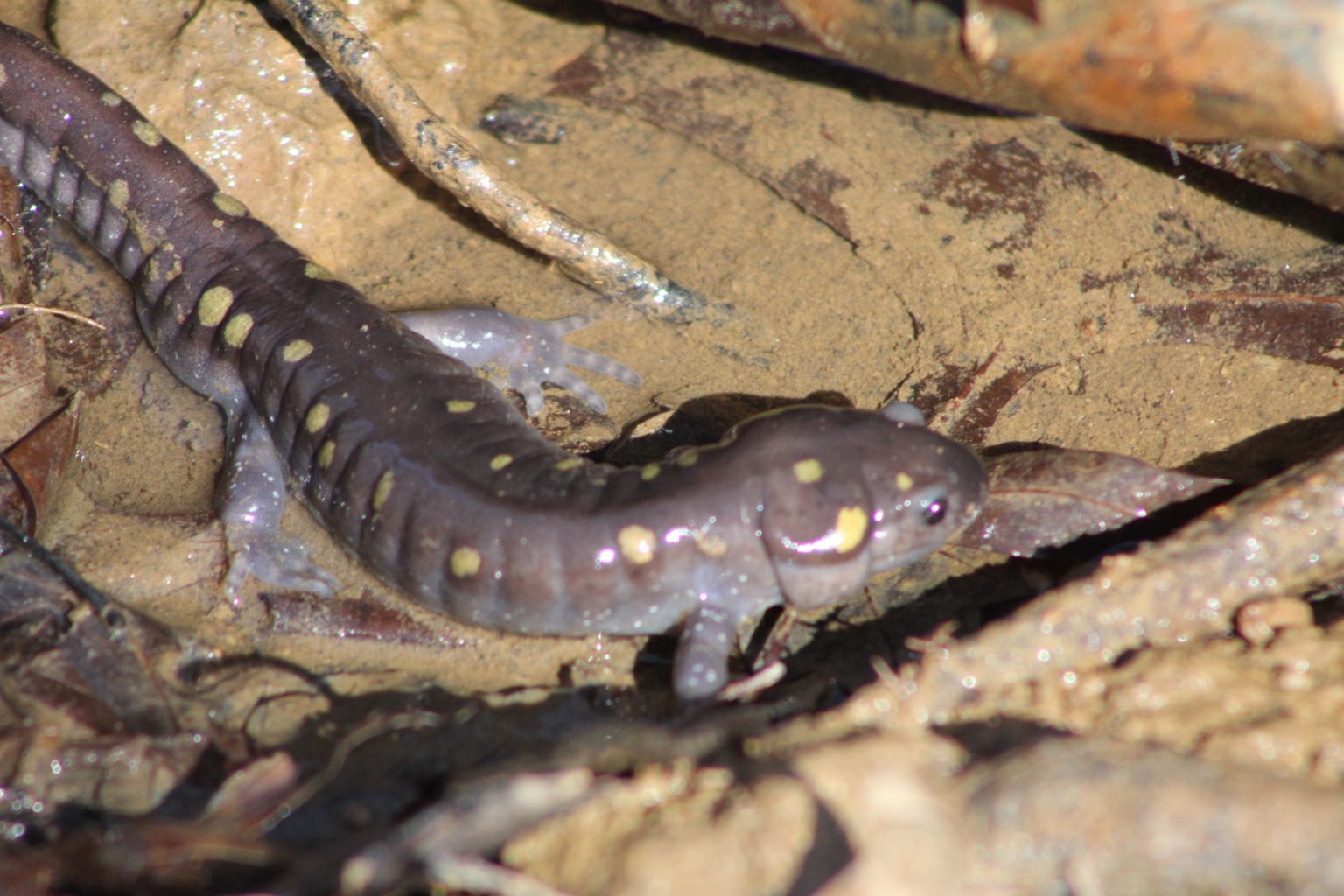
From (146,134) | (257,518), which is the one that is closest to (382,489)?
(257,518)

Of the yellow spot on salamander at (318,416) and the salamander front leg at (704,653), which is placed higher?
the yellow spot on salamander at (318,416)

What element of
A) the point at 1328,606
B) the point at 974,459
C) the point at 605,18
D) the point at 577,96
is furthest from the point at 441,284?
the point at 1328,606

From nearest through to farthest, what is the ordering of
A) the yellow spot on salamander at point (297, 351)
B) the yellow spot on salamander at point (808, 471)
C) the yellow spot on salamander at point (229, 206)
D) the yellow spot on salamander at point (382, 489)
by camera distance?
the yellow spot on salamander at point (808, 471)
the yellow spot on salamander at point (382, 489)
the yellow spot on salamander at point (297, 351)
the yellow spot on salamander at point (229, 206)

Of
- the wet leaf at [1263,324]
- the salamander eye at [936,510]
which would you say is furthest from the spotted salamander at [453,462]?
the wet leaf at [1263,324]

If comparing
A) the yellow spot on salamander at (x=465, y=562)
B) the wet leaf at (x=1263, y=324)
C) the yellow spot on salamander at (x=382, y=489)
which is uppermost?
the wet leaf at (x=1263, y=324)

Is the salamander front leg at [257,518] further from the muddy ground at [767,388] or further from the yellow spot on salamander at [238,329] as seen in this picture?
the yellow spot on salamander at [238,329]

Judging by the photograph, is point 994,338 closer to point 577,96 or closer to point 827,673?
point 827,673

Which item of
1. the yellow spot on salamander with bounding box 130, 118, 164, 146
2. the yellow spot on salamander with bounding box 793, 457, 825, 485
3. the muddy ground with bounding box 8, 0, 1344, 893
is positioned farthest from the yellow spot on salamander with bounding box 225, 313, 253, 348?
the yellow spot on salamander with bounding box 793, 457, 825, 485
